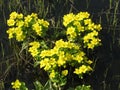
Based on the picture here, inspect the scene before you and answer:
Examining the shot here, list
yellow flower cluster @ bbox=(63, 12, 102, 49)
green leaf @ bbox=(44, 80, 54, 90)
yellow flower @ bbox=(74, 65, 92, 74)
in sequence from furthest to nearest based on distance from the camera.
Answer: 1. yellow flower cluster @ bbox=(63, 12, 102, 49)
2. green leaf @ bbox=(44, 80, 54, 90)
3. yellow flower @ bbox=(74, 65, 92, 74)

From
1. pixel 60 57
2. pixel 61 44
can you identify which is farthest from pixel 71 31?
pixel 60 57

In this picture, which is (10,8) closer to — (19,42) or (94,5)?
(19,42)

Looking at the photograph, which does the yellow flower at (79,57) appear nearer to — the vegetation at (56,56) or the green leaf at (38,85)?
the vegetation at (56,56)

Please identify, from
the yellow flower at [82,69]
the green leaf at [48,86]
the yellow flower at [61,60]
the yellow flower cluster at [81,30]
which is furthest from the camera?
the yellow flower cluster at [81,30]

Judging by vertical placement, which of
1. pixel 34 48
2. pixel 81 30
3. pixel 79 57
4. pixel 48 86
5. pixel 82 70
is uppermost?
pixel 81 30

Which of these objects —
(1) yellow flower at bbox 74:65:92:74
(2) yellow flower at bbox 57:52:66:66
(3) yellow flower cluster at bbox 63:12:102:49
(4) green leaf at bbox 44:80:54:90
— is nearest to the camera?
(2) yellow flower at bbox 57:52:66:66

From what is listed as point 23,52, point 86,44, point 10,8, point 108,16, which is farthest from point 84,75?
point 10,8

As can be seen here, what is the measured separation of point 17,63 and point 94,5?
4.64 feet

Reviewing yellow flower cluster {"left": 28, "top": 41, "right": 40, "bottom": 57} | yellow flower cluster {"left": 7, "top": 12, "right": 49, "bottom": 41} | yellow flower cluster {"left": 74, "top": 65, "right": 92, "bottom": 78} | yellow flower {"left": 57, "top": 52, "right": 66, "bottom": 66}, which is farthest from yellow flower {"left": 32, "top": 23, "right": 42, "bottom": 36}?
yellow flower cluster {"left": 74, "top": 65, "right": 92, "bottom": 78}

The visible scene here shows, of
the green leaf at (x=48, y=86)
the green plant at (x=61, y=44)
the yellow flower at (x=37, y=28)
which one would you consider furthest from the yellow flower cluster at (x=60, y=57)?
the yellow flower at (x=37, y=28)

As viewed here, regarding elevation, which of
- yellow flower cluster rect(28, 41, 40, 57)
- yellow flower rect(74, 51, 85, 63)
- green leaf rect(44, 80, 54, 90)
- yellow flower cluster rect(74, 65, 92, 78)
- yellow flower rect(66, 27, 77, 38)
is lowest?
green leaf rect(44, 80, 54, 90)

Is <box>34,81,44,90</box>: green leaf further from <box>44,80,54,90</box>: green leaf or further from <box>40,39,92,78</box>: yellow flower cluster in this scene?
<box>40,39,92,78</box>: yellow flower cluster

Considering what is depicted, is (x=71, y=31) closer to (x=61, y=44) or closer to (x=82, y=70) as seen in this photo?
(x=61, y=44)

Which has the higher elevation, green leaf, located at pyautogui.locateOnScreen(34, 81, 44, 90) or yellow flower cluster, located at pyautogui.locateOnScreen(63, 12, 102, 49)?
yellow flower cluster, located at pyautogui.locateOnScreen(63, 12, 102, 49)
